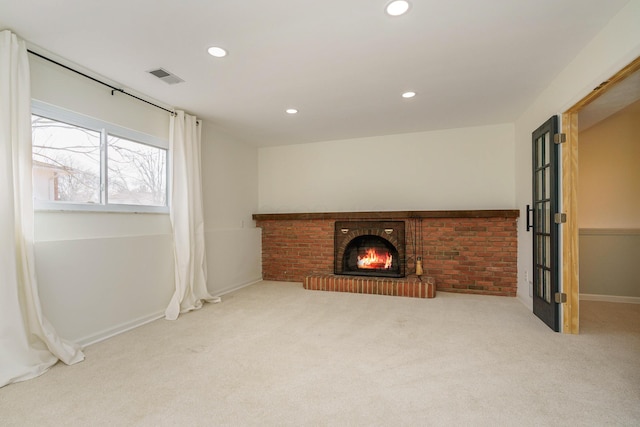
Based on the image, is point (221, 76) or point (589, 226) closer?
point (221, 76)

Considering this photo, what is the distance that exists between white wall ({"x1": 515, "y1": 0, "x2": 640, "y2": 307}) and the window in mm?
3878

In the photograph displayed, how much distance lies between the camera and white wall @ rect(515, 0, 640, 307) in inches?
77.9

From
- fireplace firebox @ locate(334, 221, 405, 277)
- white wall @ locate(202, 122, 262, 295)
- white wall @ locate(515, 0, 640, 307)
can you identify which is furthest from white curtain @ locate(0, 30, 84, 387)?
white wall @ locate(515, 0, 640, 307)

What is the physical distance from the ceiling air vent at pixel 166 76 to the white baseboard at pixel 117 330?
7.82 feet

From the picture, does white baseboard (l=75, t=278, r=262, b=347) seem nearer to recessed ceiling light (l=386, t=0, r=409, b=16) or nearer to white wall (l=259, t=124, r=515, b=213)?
white wall (l=259, t=124, r=515, b=213)

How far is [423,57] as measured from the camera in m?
2.59

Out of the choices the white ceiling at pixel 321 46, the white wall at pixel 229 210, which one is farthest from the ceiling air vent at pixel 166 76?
the white wall at pixel 229 210

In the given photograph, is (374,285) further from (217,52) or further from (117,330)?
(217,52)

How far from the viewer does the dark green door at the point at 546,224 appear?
2.92 m

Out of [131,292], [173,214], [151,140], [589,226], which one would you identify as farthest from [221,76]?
[589,226]

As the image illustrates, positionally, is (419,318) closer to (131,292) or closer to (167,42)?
(131,292)

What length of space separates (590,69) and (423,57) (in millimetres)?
1250

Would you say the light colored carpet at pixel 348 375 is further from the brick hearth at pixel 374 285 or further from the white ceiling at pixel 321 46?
the white ceiling at pixel 321 46

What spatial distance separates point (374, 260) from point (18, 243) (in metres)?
4.14
